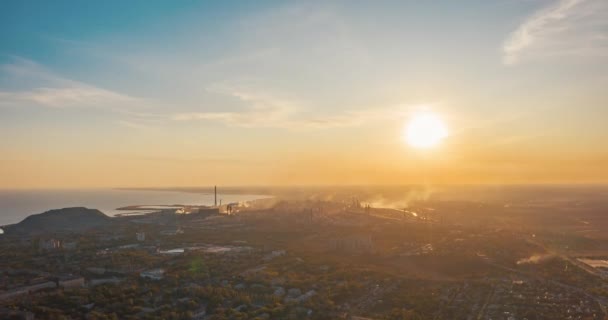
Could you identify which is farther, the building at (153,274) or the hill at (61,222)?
the hill at (61,222)

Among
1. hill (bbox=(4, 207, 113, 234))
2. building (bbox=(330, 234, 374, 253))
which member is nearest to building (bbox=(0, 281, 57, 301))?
building (bbox=(330, 234, 374, 253))

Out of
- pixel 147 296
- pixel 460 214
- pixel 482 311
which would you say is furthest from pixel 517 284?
pixel 460 214

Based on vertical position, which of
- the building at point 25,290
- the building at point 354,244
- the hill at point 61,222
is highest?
the hill at point 61,222

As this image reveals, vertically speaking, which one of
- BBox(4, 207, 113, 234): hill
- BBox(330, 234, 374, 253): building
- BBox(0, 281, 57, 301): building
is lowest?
BBox(330, 234, 374, 253): building

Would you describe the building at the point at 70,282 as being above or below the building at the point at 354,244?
above

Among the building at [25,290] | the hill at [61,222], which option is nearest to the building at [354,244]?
the building at [25,290]

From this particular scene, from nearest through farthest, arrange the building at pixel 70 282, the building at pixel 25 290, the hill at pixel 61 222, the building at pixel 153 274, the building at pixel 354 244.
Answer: the building at pixel 25 290
the building at pixel 70 282
the building at pixel 153 274
the building at pixel 354 244
the hill at pixel 61 222

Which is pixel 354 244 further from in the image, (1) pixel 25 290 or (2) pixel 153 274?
(1) pixel 25 290

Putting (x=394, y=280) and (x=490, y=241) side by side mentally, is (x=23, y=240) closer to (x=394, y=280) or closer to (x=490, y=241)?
(x=394, y=280)

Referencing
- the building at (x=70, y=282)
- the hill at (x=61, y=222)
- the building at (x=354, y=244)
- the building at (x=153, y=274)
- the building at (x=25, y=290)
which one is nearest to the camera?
the building at (x=25, y=290)

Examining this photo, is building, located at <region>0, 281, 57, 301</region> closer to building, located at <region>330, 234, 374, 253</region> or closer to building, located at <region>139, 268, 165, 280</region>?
building, located at <region>139, 268, 165, 280</region>

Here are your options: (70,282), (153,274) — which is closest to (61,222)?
(70,282)

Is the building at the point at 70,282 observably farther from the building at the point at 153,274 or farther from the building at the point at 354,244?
the building at the point at 354,244
